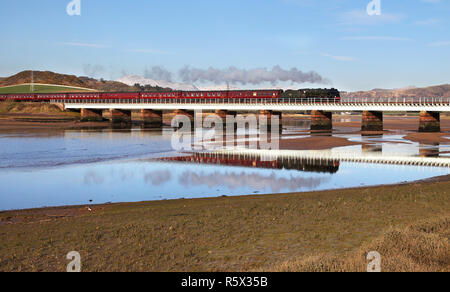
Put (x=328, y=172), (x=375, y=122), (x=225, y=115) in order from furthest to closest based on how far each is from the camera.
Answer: (x=225, y=115)
(x=375, y=122)
(x=328, y=172)

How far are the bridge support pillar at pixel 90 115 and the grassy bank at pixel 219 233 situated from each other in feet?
301

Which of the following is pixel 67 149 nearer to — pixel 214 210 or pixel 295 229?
pixel 214 210

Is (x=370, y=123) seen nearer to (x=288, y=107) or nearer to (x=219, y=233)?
(x=288, y=107)

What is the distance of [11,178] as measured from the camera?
2478cm

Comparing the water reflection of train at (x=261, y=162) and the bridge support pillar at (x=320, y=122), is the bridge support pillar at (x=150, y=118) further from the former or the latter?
the water reflection of train at (x=261, y=162)

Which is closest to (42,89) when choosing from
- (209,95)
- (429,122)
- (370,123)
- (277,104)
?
(209,95)

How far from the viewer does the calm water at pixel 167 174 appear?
20.3 metres

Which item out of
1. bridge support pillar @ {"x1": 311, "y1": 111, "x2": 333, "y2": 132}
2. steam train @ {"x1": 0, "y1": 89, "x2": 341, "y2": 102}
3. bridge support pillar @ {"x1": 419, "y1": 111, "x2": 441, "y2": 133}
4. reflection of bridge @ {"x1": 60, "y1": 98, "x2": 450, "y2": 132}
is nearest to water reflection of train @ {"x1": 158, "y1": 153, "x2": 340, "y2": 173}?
reflection of bridge @ {"x1": 60, "y1": 98, "x2": 450, "y2": 132}

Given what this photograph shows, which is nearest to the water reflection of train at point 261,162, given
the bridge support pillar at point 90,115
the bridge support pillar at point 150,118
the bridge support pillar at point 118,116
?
the bridge support pillar at point 150,118

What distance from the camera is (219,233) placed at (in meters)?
11.4

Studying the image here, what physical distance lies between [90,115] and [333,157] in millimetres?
80918
